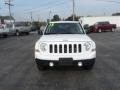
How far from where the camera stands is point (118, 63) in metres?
11.4

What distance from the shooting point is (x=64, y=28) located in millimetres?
11289

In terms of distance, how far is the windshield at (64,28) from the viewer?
36.4 ft

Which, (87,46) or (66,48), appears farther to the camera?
(87,46)

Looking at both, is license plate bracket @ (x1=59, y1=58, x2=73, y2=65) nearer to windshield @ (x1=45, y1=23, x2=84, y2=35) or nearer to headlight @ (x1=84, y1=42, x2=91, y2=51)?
headlight @ (x1=84, y1=42, x2=91, y2=51)

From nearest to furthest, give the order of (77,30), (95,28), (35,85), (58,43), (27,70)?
(35,85) → (58,43) → (27,70) → (77,30) → (95,28)

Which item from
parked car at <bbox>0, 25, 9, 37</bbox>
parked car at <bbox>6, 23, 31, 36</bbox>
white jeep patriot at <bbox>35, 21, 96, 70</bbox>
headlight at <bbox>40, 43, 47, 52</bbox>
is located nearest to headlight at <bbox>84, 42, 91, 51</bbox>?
white jeep patriot at <bbox>35, 21, 96, 70</bbox>

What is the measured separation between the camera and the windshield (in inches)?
437

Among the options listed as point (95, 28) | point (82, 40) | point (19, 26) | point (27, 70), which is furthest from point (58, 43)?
point (95, 28)

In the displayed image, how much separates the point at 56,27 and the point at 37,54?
2141mm

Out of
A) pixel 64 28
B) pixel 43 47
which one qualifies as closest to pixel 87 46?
pixel 43 47

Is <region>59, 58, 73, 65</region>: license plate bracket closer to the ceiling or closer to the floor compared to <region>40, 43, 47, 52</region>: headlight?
closer to the floor

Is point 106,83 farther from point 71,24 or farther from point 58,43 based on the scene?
point 71,24

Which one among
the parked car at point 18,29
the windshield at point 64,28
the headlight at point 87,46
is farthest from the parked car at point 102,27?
the headlight at point 87,46

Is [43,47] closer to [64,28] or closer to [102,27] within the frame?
[64,28]
